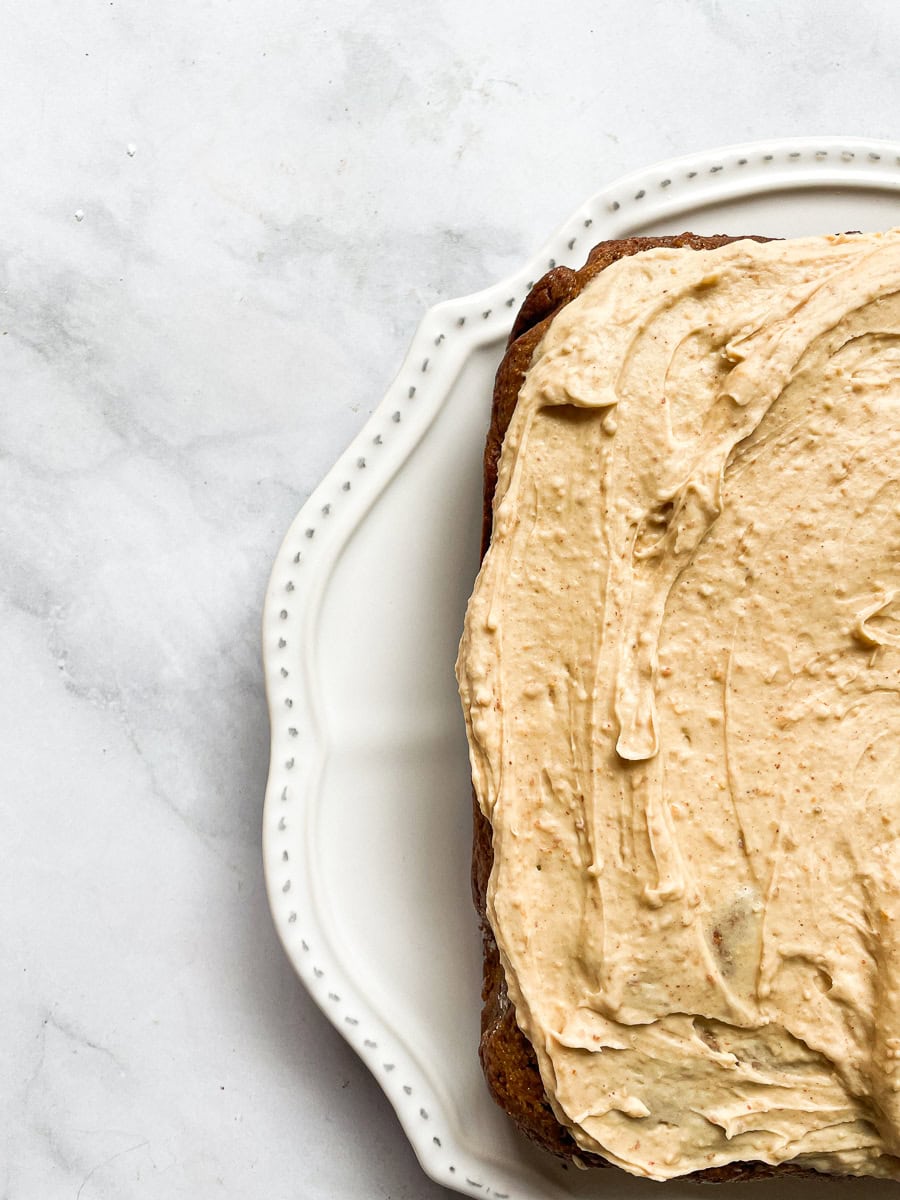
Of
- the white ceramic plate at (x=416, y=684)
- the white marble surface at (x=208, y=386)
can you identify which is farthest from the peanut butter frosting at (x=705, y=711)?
the white marble surface at (x=208, y=386)

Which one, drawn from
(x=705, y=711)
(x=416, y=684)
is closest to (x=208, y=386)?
(x=416, y=684)

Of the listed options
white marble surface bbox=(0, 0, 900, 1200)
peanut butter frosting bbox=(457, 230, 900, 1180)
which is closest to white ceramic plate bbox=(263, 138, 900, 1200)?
white marble surface bbox=(0, 0, 900, 1200)

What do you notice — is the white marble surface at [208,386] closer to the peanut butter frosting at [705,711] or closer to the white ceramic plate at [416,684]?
the white ceramic plate at [416,684]

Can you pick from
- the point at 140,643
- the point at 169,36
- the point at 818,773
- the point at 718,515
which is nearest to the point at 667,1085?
the point at 818,773

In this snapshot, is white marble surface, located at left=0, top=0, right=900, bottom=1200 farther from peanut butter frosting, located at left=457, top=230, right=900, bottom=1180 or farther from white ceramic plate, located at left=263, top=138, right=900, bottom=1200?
peanut butter frosting, located at left=457, top=230, right=900, bottom=1180

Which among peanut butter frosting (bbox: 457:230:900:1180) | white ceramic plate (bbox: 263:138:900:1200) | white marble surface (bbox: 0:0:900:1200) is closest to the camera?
peanut butter frosting (bbox: 457:230:900:1180)

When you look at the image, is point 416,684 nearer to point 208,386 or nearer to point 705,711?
point 705,711
